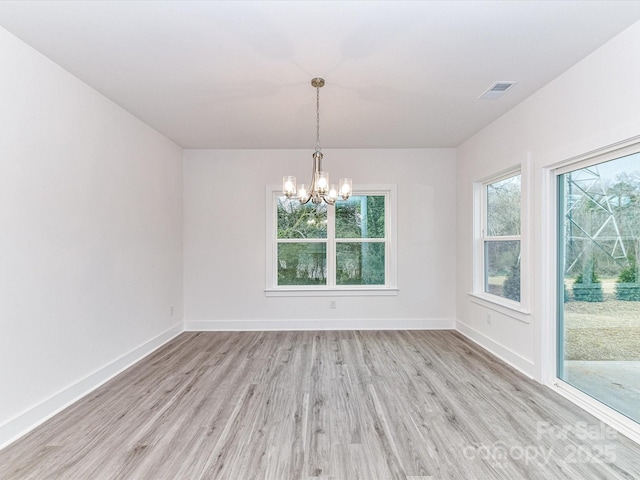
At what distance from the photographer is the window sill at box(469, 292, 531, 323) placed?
10.4 ft

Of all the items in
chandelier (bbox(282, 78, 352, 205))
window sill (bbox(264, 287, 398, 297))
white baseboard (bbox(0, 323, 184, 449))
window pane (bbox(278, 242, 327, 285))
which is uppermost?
chandelier (bbox(282, 78, 352, 205))

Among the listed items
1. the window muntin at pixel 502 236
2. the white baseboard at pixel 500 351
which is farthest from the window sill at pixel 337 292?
the window muntin at pixel 502 236

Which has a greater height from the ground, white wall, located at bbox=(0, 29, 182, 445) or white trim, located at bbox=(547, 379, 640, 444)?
white wall, located at bbox=(0, 29, 182, 445)

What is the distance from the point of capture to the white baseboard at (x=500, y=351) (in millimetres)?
3101

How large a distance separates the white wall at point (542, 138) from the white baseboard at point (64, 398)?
389 cm

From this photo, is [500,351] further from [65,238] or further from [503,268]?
[65,238]

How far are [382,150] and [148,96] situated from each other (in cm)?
304

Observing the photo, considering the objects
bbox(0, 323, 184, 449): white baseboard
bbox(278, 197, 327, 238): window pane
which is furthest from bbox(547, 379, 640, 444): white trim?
bbox(0, 323, 184, 449): white baseboard

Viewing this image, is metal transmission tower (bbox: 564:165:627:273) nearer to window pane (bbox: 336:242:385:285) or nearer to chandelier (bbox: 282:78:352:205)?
chandelier (bbox: 282:78:352:205)

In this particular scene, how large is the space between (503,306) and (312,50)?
310 centimetres

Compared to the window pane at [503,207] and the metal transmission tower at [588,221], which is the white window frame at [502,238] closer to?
the window pane at [503,207]

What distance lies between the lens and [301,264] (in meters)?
4.91

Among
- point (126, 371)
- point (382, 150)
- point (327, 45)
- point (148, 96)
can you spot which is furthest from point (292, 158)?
point (126, 371)

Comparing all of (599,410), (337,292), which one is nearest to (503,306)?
(599,410)
